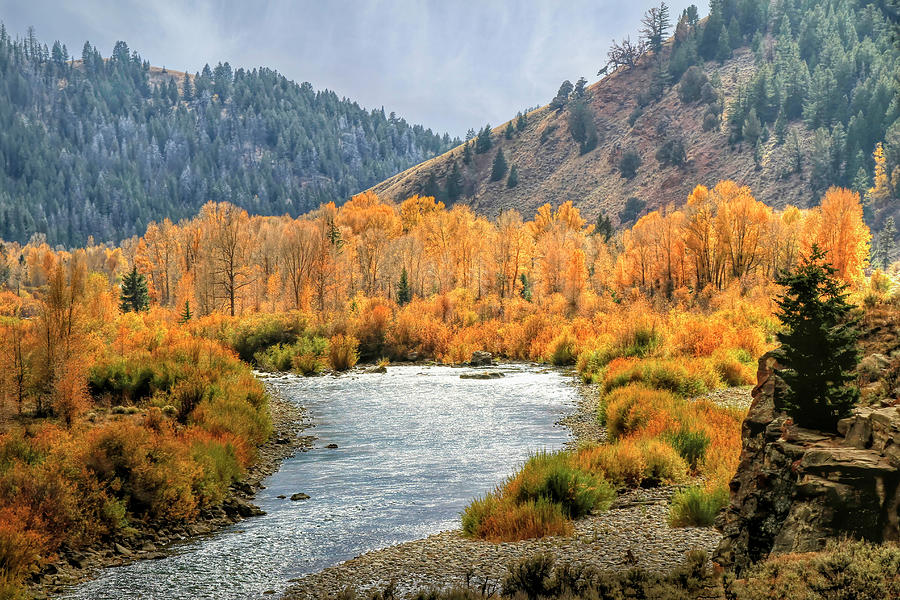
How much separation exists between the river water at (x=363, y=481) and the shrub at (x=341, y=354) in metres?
7.63

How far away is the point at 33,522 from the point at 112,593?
76.8 inches

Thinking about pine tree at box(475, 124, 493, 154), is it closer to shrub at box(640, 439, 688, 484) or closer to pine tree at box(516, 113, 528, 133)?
pine tree at box(516, 113, 528, 133)

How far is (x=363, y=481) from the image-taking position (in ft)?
46.9

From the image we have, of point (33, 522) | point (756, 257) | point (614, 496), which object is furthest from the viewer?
point (756, 257)

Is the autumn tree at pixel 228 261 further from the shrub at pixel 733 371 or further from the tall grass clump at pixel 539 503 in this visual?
the tall grass clump at pixel 539 503

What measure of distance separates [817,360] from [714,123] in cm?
14323

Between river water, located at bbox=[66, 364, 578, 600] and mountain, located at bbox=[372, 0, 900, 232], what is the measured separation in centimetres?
10263

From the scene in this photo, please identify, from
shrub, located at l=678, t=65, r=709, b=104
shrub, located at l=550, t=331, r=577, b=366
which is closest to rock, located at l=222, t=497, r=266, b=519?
shrub, located at l=550, t=331, r=577, b=366

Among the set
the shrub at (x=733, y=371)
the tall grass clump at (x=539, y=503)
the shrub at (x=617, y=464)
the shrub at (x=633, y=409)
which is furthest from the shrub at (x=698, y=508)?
the shrub at (x=733, y=371)

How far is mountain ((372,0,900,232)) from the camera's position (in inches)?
4328

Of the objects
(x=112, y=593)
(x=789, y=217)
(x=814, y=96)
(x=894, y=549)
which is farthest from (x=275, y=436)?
(x=814, y=96)

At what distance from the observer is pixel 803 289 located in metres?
7.54

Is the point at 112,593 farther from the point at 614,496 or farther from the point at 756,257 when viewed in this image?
the point at 756,257

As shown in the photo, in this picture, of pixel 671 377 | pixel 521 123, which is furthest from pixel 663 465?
pixel 521 123
